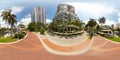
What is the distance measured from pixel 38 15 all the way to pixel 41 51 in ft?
9.41

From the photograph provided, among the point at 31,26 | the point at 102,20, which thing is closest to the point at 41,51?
the point at 31,26

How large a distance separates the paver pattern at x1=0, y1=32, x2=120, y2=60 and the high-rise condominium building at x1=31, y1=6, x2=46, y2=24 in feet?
3.61

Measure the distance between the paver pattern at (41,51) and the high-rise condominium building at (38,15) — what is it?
1.10 meters

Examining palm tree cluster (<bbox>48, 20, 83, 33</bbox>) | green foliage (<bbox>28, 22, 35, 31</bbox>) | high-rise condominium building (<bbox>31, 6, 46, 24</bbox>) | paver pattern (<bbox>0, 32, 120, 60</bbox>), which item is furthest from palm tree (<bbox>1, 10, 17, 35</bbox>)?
palm tree cluster (<bbox>48, 20, 83, 33</bbox>)

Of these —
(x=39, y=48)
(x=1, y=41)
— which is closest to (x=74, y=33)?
(x=39, y=48)

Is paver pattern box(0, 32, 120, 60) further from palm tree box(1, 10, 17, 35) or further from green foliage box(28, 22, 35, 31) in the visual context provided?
palm tree box(1, 10, 17, 35)

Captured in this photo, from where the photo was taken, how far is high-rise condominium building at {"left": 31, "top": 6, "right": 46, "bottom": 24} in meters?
13.2

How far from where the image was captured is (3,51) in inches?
492

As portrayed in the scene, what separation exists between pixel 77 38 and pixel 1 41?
5.60m

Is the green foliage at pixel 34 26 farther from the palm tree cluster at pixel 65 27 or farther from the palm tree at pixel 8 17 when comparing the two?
the palm tree at pixel 8 17

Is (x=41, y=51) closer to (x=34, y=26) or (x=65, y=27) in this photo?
(x=34, y=26)

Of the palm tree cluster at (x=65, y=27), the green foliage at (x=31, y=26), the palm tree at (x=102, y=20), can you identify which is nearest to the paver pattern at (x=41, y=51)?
the green foliage at (x=31, y=26)

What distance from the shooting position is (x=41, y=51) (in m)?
12.5

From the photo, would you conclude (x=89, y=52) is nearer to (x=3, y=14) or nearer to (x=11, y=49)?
(x=11, y=49)
